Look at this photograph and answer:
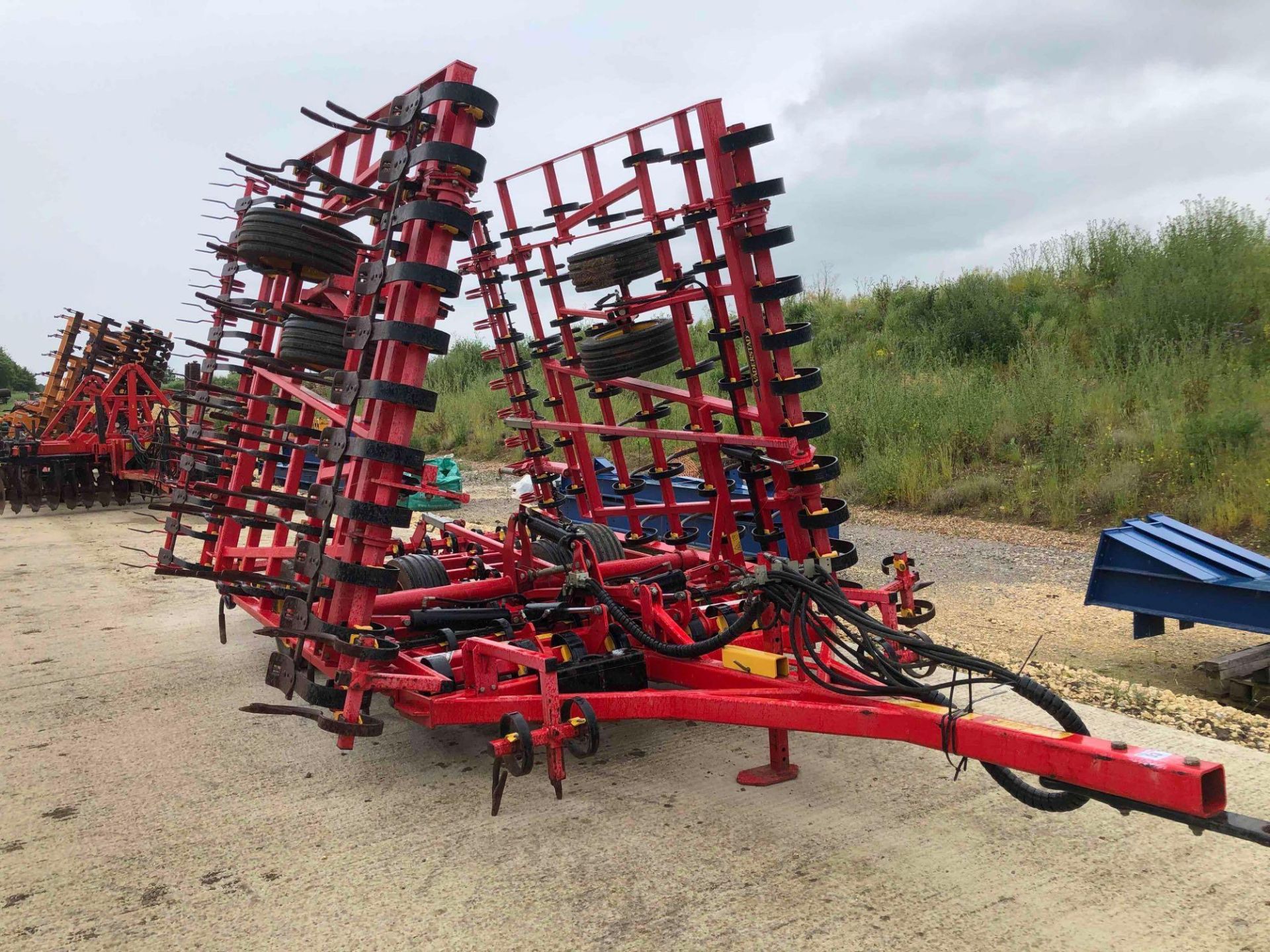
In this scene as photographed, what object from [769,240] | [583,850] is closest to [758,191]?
[769,240]

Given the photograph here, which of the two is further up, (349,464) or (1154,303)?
(1154,303)

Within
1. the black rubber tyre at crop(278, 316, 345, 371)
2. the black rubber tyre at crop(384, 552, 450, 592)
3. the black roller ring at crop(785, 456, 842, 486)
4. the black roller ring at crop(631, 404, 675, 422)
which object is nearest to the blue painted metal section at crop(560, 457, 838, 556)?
the black roller ring at crop(631, 404, 675, 422)

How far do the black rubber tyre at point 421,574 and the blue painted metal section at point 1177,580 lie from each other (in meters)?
3.83

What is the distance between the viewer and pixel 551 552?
5.41 metres

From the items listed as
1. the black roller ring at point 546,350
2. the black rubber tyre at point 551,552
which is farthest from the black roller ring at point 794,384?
the black roller ring at point 546,350

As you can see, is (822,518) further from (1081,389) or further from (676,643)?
(1081,389)

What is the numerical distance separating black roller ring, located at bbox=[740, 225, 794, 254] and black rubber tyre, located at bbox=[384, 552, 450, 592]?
7.57ft

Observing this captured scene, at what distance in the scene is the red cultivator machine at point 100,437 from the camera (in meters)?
15.4

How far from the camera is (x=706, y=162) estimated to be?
4.84 m

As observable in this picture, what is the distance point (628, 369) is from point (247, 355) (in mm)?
1935

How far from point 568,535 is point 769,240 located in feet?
5.66

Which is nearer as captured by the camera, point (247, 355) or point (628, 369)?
point (247, 355)

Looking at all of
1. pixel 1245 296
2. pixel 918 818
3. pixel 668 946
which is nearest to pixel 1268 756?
pixel 918 818

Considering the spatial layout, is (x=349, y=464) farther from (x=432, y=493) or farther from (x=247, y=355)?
(x=247, y=355)
